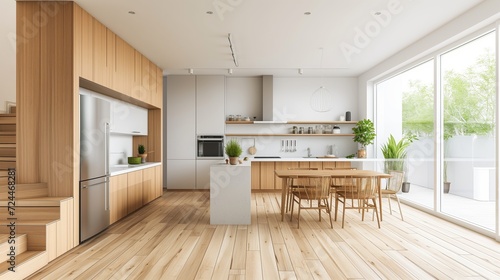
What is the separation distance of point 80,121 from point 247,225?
8.79 feet

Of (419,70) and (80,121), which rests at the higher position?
(419,70)

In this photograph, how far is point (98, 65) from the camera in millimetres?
4230

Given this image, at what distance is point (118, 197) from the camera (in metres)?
4.82

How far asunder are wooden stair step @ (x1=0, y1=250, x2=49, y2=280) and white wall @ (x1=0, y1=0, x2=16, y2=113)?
3.27 m

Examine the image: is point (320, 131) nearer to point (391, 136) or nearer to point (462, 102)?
point (391, 136)

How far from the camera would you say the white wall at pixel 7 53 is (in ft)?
17.1

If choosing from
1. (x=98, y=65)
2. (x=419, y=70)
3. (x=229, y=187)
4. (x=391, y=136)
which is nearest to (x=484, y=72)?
(x=419, y=70)

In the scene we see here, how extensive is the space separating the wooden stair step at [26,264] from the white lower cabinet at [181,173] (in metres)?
4.55

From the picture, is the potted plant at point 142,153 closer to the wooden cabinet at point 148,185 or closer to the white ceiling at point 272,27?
the wooden cabinet at point 148,185

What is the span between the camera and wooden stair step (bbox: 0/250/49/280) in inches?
105

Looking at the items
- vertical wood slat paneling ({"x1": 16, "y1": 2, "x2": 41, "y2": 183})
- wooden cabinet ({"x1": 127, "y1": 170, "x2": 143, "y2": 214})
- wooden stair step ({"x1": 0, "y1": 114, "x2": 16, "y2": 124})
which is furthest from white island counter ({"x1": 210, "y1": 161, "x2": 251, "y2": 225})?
wooden stair step ({"x1": 0, "y1": 114, "x2": 16, "y2": 124})

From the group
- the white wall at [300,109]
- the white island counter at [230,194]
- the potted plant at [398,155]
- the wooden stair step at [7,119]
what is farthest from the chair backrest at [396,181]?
the wooden stair step at [7,119]

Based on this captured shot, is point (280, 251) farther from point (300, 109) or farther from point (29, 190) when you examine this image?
point (300, 109)

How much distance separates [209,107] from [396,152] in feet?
14.5
